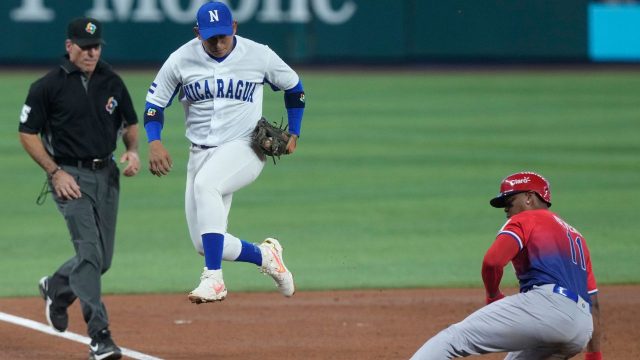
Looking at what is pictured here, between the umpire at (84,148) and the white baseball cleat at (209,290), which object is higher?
the umpire at (84,148)

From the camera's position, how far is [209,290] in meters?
7.76

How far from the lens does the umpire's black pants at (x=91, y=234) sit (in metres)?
8.31

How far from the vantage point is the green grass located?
39.2 feet

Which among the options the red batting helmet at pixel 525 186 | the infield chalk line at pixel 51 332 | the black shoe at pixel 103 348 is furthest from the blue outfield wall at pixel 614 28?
the red batting helmet at pixel 525 186

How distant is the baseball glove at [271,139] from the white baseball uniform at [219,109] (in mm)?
121

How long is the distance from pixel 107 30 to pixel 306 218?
14.1 meters

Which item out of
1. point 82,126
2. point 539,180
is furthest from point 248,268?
point 539,180

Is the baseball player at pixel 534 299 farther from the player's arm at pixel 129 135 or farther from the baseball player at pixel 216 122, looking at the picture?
the player's arm at pixel 129 135

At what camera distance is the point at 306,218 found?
14070 mm

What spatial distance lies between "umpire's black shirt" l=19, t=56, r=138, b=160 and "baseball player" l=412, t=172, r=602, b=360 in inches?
114

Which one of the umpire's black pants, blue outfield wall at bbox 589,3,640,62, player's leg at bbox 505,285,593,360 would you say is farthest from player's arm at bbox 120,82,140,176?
blue outfield wall at bbox 589,3,640,62

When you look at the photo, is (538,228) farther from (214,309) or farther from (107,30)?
(107,30)

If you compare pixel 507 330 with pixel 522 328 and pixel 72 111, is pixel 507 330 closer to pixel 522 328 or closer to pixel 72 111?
pixel 522 328

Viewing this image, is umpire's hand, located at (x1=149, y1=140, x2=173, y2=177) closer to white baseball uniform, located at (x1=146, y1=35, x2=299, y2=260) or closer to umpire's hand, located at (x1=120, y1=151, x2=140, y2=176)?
white baseball uniform, located at (x1=146, y1=35, x2=299, y2=260)
